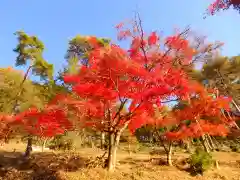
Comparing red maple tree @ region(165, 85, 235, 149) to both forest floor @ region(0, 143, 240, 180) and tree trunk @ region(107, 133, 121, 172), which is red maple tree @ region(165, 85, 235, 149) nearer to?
forest floor @ region(0, 143, 240, 180)

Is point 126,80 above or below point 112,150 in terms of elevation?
above

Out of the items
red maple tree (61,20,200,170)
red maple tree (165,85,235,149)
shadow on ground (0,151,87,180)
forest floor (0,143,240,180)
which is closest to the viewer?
red maple tree (61,20,200,170)

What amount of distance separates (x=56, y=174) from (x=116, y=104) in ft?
14.6

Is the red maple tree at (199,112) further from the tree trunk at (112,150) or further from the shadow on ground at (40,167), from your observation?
the shadow on ground at (40,167)

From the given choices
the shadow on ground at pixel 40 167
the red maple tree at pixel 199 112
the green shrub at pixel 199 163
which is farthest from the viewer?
the red maple tree at pixel 199 112

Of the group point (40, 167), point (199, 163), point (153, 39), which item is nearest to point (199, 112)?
point (199, 163)

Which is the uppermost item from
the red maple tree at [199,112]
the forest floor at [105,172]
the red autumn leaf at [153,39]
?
the red autumn leaf at [153,39]

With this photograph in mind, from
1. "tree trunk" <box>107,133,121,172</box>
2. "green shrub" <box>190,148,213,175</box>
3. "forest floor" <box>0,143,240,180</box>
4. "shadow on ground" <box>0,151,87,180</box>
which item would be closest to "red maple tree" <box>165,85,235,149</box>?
"green shrub" <box>190,148,213,175</box>

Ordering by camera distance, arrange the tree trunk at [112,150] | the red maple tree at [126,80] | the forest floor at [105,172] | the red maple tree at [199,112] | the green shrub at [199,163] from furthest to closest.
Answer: the red maple tree at [199,112], the green shrub at [199,163], the tree trunk at [112,150], the forest floor at [105,172], the red maple tree at [126,80]

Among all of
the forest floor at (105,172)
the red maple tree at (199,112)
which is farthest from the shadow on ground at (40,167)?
the red maple tree at (199,112)

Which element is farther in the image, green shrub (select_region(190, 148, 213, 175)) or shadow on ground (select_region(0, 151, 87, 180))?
green shrub (select_region(190, 148, 213, 175))

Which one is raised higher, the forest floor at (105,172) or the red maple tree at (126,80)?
the red maple tree at (126,80)

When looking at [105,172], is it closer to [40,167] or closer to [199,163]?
[40,167]

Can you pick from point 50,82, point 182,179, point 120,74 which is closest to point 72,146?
point 50,82
